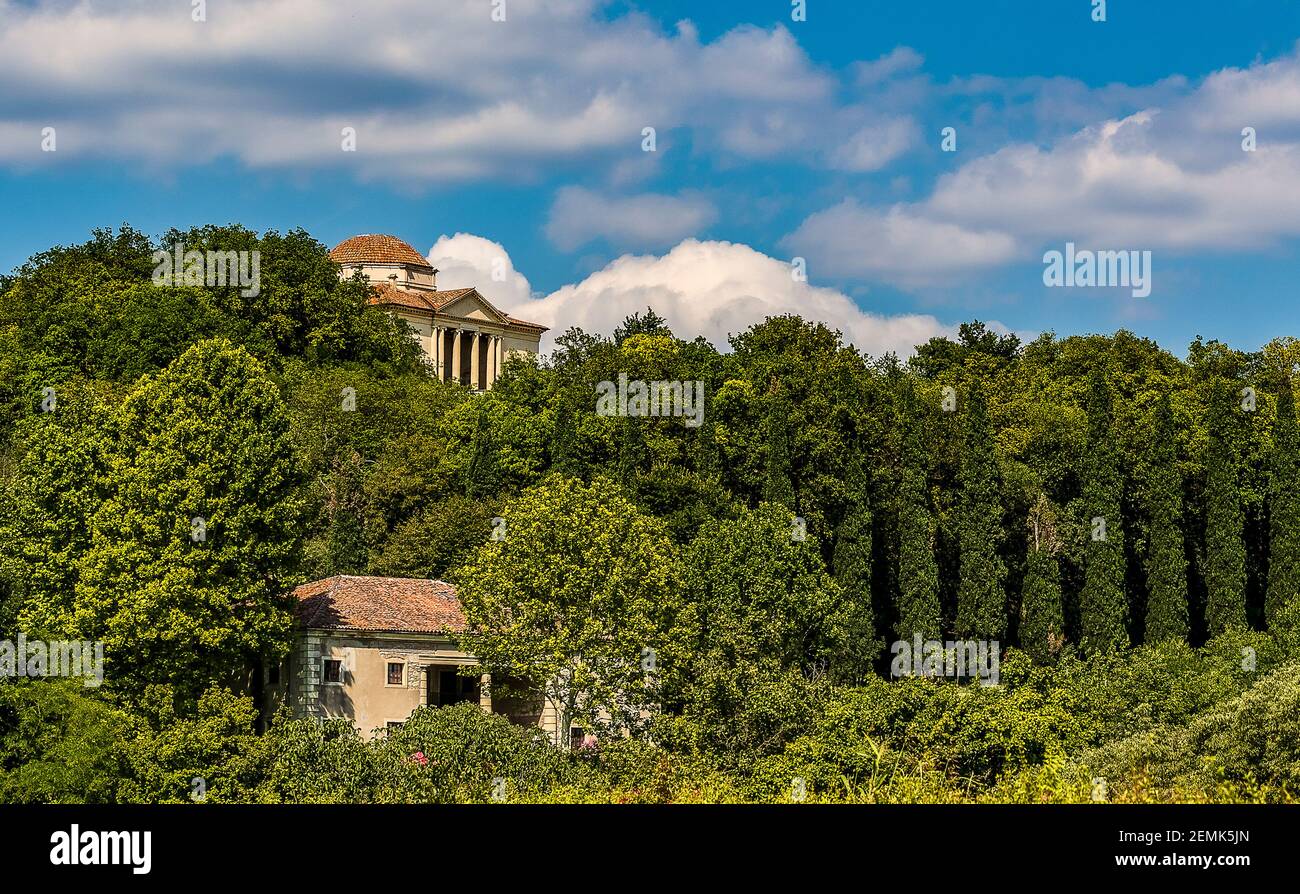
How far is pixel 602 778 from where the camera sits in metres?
35.4

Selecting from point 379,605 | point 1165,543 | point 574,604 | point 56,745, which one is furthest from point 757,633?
point 1165,543

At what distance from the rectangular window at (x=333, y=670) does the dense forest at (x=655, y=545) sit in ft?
8.25

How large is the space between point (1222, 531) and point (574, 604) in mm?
29894

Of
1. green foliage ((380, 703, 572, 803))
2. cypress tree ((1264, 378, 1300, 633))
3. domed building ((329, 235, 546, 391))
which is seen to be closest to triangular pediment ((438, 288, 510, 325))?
domed building ((329, 235, 546, 391))

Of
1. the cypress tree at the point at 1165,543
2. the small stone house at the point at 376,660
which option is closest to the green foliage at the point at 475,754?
the small stone house at the point at 376,660

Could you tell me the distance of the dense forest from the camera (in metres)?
36.1

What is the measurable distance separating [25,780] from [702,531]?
83.3 feet

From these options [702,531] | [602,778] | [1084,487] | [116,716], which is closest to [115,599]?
[116,716]

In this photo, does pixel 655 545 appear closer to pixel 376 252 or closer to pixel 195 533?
pixel 195 533

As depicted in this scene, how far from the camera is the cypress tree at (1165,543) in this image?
200ft

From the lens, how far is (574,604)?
149ft

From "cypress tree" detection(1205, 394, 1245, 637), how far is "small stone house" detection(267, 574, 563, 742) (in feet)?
86.4
